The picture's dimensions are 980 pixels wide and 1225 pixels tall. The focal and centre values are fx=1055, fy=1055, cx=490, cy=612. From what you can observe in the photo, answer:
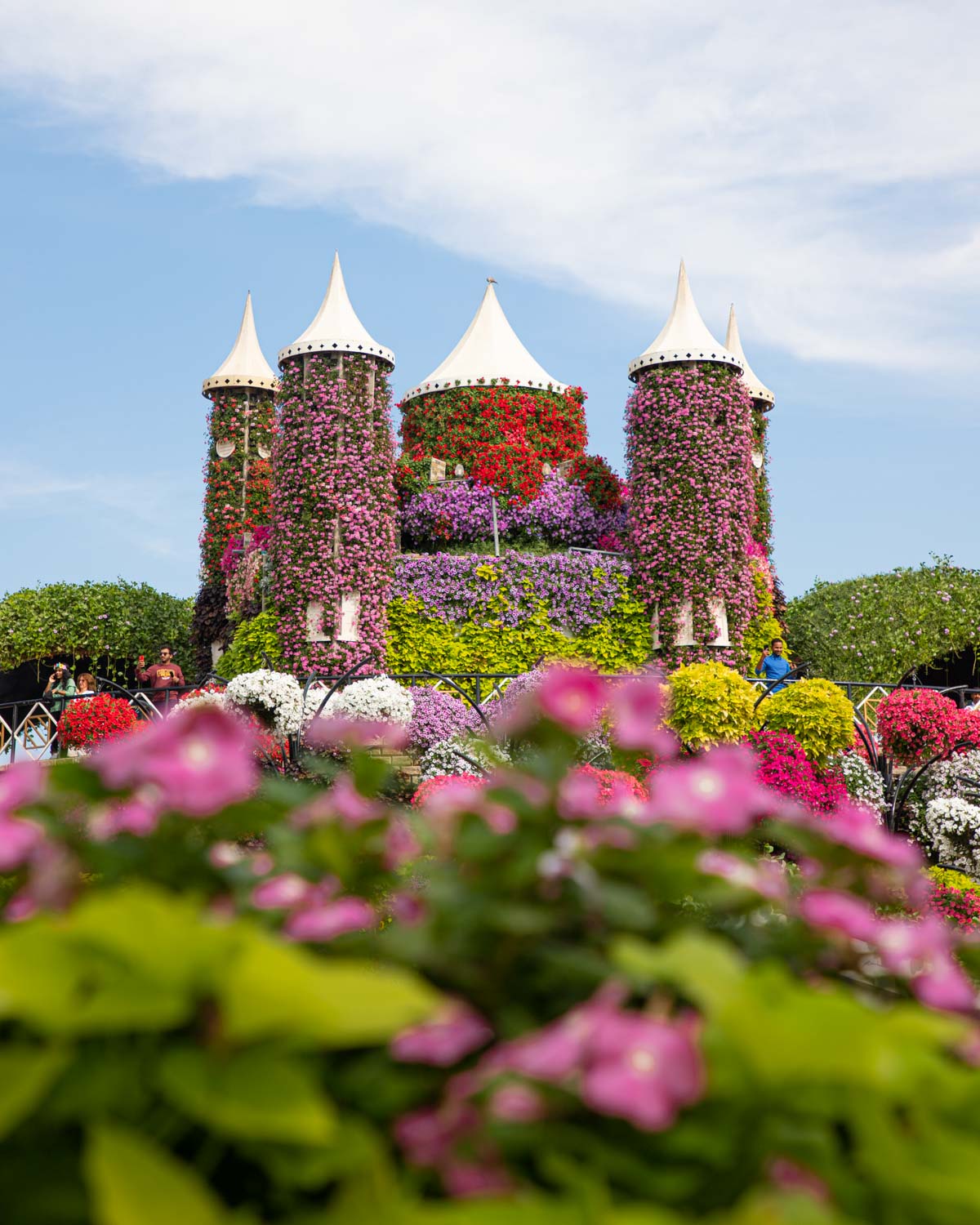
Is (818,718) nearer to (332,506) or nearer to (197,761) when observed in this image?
(197,761)

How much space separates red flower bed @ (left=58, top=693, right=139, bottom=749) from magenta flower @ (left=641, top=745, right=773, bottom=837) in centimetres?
1155

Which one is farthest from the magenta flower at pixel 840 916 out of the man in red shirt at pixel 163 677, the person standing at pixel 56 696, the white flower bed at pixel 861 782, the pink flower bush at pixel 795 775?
the man in red shirt at pixel 163 677

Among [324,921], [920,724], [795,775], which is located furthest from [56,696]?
[324,921]

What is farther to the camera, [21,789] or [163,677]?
[163,677]

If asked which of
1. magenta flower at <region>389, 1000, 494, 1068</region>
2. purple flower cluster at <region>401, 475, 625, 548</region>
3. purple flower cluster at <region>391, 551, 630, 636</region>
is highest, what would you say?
purple flower cluster at <region>401, 475, 625, 548</region>

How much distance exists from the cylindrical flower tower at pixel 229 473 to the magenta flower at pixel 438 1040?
24.8 metres

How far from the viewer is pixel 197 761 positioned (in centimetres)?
118

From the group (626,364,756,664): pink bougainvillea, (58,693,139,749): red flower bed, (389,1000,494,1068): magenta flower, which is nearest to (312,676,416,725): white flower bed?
(58,693,139,749): red flower bed

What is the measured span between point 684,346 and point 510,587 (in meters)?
5.70

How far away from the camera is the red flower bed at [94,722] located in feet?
40.0

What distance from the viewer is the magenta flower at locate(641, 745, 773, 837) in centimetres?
130

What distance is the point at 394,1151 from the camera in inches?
44.1

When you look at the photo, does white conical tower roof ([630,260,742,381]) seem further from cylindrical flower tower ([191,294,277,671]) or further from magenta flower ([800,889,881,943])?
magenta flower ([800,889,881,943])

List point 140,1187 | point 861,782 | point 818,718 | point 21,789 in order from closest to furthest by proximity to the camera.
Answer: point 140,1187
point 21,789
point 818,718
point 861,782
